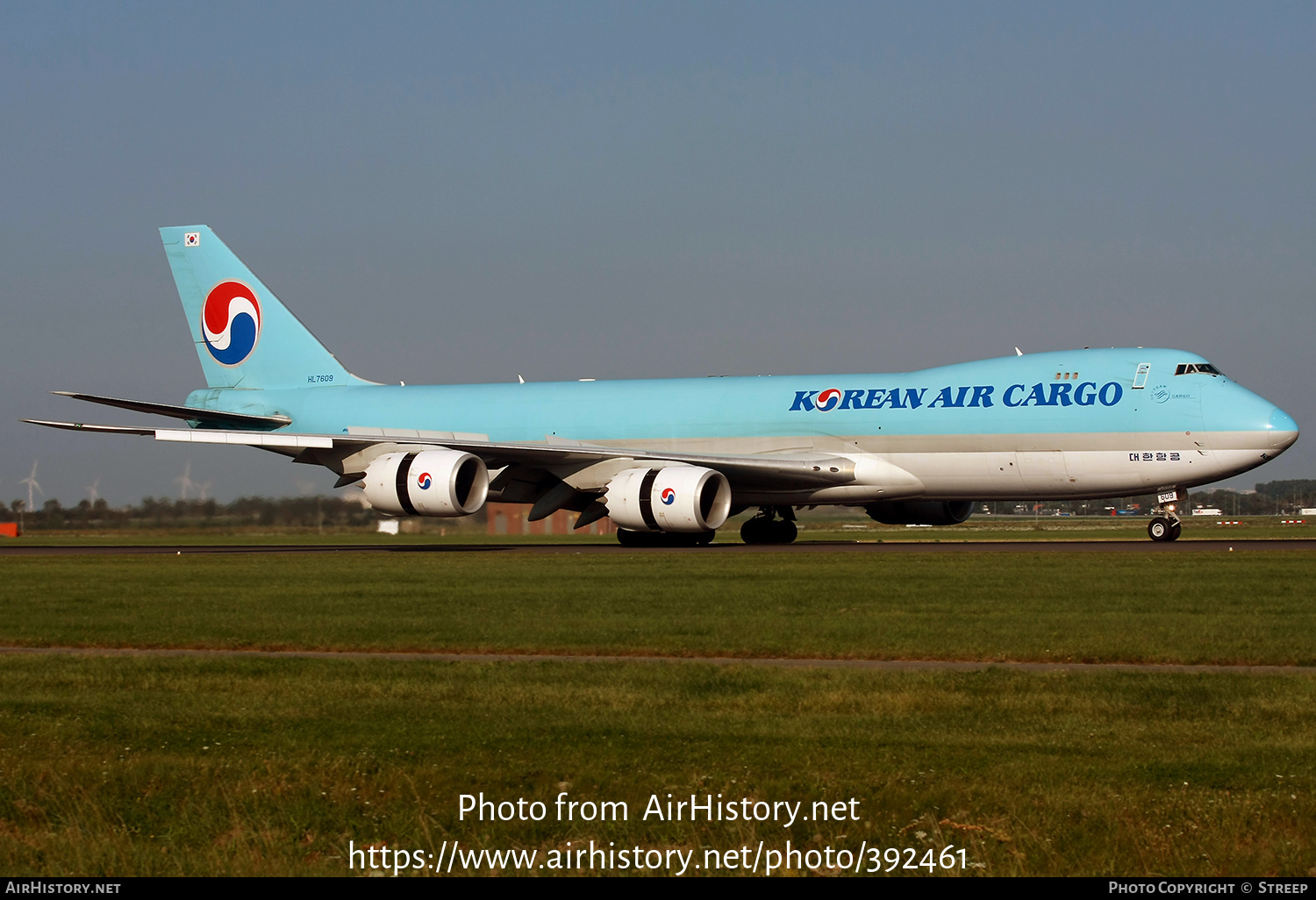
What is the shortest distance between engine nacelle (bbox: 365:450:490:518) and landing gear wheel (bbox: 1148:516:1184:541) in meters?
16.3

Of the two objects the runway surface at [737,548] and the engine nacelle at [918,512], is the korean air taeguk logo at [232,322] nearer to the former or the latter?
the runway surface at [737,548]

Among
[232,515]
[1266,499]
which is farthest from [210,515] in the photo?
[1266,499]

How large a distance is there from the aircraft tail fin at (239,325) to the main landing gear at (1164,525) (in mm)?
24011

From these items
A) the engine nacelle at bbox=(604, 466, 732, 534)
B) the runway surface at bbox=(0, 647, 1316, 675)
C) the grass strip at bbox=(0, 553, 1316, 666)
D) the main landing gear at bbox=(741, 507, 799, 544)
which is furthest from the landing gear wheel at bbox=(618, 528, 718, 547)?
Result: the runway surface at bbox=(0, 647, 1316, 675)

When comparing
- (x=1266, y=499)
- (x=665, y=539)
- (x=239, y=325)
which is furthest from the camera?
(x=1266, y=499)

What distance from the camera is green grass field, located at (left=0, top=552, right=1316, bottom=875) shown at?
23.8 ft

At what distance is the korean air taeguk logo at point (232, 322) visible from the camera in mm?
42906

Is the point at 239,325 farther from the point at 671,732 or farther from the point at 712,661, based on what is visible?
the point at 671,732

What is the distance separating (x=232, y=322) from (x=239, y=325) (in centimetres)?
26

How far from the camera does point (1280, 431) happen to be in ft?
101

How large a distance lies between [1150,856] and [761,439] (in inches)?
1163

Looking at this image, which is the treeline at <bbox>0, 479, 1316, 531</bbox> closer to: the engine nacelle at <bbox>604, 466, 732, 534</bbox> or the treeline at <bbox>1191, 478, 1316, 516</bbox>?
the engine nacelle at <bbox>604, 466, 732, 534</bbox>

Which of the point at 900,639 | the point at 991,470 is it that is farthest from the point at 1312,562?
the point at 900,639

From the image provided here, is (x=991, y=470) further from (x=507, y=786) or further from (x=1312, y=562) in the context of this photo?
(x=507, y=786)
